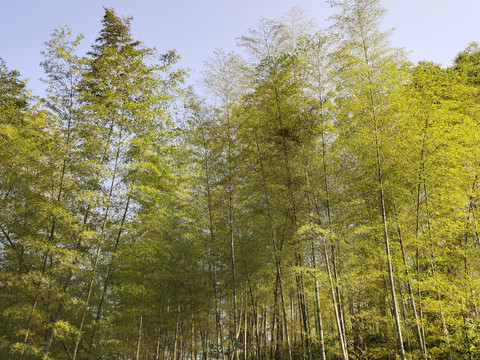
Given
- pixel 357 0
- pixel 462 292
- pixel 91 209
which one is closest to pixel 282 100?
pixel 357 0

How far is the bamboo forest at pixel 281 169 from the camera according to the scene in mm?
6215

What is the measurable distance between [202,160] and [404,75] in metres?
5.31

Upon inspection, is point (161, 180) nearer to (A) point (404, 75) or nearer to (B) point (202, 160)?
(B) point (202, 160)

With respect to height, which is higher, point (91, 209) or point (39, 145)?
point (39, 145)

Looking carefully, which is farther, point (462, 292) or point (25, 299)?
point (25, 299)

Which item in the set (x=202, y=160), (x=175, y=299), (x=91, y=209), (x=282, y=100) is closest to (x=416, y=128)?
(x=282, y=100)

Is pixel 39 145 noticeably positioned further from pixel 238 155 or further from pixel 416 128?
pixel 416 128

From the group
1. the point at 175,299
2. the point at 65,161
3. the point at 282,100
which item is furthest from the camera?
the point at 175,299

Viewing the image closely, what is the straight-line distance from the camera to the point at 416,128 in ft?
21.0

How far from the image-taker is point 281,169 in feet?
24.6

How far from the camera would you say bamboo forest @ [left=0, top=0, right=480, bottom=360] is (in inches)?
245

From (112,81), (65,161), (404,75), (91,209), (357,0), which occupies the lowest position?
(91,209)

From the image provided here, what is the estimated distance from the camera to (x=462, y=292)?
19.8 ft

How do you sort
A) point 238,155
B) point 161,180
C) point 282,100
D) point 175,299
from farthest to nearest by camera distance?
point 175,299 < point 161,180 < point 238,155 < point 282,100
